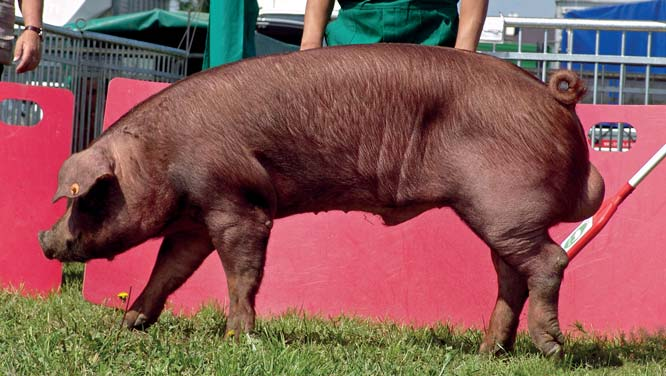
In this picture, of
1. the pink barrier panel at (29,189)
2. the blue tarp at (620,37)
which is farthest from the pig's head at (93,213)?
the blue tarp at (620,37)

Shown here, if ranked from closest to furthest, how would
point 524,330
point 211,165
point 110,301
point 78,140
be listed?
point 211,165 → point 524,330 → point 110,301 → point 78,140

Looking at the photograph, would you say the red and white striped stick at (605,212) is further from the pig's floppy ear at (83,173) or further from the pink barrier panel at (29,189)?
the pink barrier panel at (29,189)

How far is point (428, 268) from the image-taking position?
5082mm

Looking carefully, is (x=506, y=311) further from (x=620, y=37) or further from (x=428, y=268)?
(x=620, y=37)

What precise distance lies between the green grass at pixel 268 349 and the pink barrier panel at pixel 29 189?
49 cm

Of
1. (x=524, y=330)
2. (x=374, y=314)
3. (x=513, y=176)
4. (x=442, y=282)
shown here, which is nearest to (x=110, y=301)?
(x=374, y=314)

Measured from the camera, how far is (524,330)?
192 inches

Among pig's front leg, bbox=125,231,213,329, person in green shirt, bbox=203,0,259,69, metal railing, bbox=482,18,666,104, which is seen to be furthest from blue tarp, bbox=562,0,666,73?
pig's front leg, bbox=125,231,213,329

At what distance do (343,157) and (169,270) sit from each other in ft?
2.86

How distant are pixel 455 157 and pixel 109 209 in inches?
49.6

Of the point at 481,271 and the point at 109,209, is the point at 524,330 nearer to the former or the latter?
the point at 481,271

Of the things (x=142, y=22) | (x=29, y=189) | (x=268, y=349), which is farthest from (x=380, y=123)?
(x=142, y=22)

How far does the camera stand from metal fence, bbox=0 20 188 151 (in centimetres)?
816

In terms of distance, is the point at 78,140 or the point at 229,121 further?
the point at 78,140
